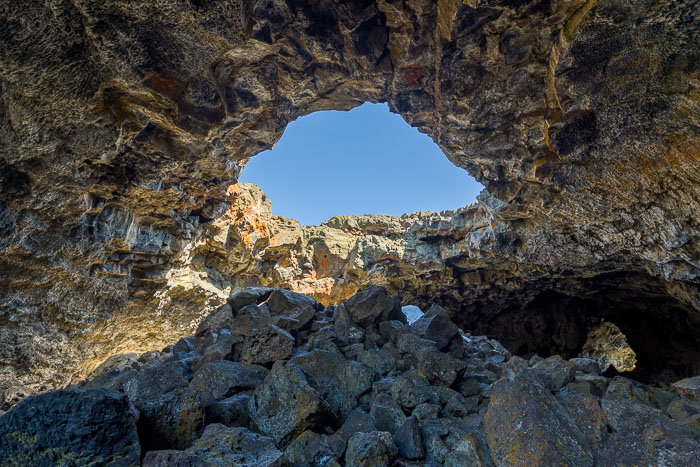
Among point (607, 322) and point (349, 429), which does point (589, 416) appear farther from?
point (607, 322)

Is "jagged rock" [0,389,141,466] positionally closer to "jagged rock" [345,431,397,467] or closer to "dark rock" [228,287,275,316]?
"jagged rock" [345,431,397,467]

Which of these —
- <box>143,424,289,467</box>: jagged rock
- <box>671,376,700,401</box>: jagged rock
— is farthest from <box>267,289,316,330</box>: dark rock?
<box>671,376,700,401</box>: jagged rock

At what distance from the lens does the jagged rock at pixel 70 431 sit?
2.81m

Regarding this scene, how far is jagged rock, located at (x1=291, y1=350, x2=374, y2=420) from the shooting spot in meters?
4.46

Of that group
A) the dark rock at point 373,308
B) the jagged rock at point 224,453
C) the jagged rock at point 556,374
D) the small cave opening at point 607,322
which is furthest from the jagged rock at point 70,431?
the small cave opening at point 607,322

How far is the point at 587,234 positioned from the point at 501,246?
2797mm

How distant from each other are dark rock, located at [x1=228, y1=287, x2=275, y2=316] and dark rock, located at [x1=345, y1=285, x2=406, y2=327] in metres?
2.14

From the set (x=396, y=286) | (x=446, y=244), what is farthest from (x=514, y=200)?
(x=396, y=286)

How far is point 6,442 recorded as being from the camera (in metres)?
2.80

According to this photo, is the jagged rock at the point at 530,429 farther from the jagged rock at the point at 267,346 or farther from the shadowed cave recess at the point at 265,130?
the shadowed cave recess at the point at 265,130

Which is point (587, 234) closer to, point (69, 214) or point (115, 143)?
point (115, 143)

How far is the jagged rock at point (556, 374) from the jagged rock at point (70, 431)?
4769 millimetres

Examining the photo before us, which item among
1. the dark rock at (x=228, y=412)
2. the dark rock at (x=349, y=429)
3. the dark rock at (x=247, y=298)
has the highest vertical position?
the dark rock at (x=247, y=298)

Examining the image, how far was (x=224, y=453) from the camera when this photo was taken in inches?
121
